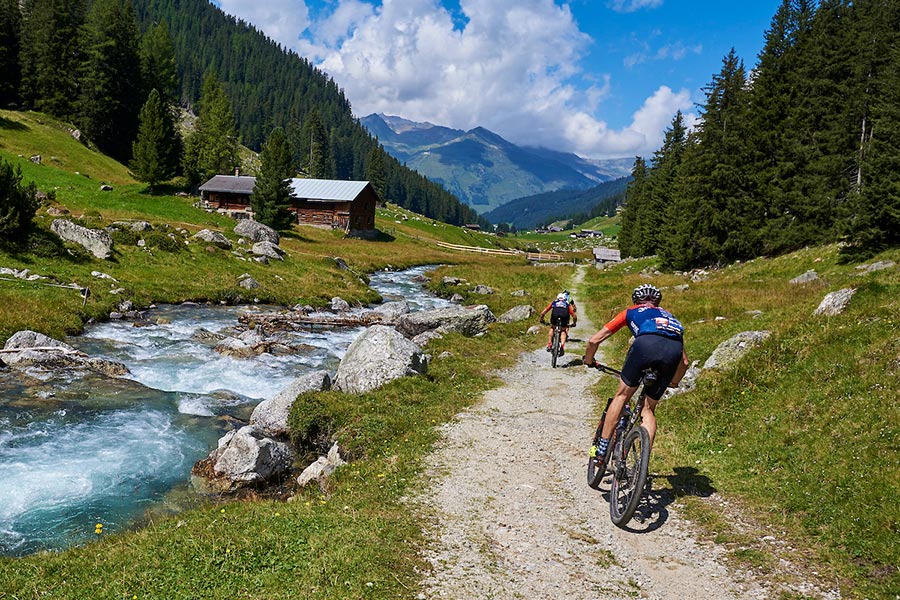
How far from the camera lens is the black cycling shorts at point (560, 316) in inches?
766

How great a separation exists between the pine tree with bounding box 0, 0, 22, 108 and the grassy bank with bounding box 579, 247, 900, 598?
97710 millimetres

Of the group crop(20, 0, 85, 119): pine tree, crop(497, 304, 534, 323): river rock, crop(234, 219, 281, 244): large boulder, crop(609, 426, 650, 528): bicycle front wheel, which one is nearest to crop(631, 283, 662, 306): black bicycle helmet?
crop(609, 426, 650, 528): bicycle front wheel

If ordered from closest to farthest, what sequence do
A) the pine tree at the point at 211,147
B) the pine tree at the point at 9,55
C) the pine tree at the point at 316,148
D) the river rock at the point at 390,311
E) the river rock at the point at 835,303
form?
the river rock at the point at 835,303 → the river rock at the point at 390,311 → the pine tree at the point at 9,55 → the pine tree at the point at 211,147 → the pine tree at the point at 316,148

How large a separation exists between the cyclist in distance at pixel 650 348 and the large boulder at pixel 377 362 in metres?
8.97

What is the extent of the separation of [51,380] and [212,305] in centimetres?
1482

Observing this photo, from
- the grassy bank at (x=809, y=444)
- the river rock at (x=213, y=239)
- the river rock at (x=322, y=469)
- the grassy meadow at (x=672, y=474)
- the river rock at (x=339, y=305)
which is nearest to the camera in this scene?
the grassy meadow at (x=672, y=474)

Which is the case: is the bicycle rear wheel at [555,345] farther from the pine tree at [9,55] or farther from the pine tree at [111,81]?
the pine tree at [9,55]

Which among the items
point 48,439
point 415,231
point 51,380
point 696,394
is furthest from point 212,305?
point 415,231

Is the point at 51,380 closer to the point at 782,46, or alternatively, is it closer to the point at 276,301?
the point at 276,301

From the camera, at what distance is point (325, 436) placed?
1335 centimetres

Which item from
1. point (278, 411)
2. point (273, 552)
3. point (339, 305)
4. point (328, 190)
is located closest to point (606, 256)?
point (328, 190)

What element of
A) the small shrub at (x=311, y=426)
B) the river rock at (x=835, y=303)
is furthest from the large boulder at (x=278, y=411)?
the river rock at (x=835, y=303)

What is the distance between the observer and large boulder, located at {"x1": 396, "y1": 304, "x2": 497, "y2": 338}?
25156 millimetres

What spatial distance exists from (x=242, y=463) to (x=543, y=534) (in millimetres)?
6971
